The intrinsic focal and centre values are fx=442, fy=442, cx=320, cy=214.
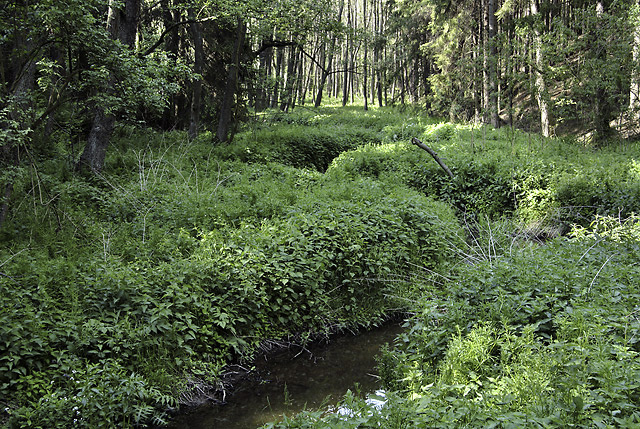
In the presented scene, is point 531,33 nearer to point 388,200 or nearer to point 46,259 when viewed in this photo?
point 388,200

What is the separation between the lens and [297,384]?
565cm

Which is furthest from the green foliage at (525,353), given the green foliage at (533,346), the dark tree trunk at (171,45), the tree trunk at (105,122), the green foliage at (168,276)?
the dark tree trunk at (171,45)

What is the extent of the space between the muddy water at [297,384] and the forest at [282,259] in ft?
0.95

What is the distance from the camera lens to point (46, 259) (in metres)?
5.96

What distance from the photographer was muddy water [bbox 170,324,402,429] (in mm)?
4902

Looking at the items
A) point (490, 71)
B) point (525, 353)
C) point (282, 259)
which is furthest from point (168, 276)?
point (490, 71)

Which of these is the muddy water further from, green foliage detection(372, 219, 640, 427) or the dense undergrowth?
green foliage detection(372, 219, 640, 427)

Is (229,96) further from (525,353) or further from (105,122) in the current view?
(525,353)

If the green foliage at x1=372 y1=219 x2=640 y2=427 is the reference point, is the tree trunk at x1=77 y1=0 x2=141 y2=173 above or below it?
above

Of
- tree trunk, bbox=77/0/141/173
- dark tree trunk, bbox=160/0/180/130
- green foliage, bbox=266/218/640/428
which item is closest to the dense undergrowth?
green foliage, bbox=266/218/640/428

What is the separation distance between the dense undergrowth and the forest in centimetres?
3

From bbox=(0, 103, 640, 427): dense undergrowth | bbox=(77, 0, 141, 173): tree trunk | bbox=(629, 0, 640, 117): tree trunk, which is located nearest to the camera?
bbox=(0, 103, 640, 427): dense undergrowth

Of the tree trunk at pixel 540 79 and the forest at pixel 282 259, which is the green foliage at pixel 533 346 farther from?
the tree trunk at pixel 540 79

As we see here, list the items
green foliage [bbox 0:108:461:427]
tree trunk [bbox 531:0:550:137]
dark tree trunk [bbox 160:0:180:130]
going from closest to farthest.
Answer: green foliage [bbox 0:108:461:427], dark tree trunk [bbox 160:0:180:130], tree trunk [bbox 531:0:550:137]
